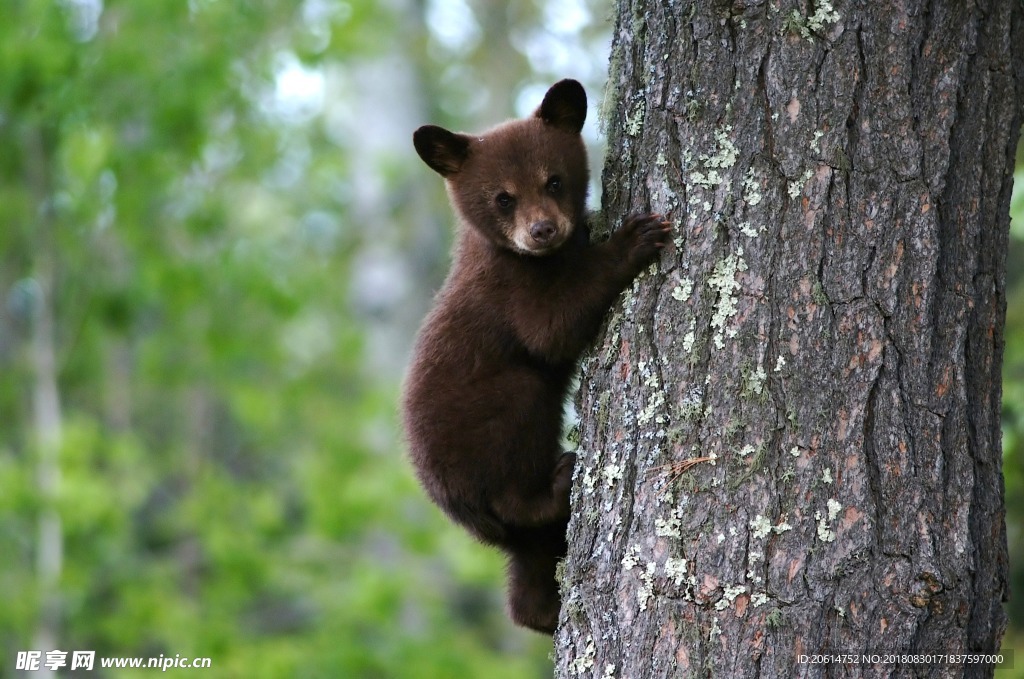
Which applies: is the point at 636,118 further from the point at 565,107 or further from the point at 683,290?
the point at 565,107

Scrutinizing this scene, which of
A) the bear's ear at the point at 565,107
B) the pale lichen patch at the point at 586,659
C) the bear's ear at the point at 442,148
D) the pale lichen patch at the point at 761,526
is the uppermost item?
the bear's ear at the point at 565,107

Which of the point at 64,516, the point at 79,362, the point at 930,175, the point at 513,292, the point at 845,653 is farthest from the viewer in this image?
the point at 79,362

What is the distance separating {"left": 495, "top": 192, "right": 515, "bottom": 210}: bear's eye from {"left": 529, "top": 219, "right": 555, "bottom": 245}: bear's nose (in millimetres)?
483

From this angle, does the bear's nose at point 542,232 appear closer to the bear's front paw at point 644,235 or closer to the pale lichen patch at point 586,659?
the bear's front paw at point 644,235

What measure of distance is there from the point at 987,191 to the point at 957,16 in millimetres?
490

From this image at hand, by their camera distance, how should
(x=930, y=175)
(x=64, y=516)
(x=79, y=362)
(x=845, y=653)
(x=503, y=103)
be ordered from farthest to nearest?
(x=503, y=103)
(x=79, y=362)
(x=64, y=516)
(x=930, y=175)
(x=845, y=653)

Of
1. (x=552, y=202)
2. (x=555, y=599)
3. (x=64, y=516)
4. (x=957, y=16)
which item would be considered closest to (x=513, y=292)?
(x=552, y=202)

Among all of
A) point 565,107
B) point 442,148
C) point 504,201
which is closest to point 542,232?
point 504,201

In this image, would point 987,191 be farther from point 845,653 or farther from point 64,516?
point 64,516

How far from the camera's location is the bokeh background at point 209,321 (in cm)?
840

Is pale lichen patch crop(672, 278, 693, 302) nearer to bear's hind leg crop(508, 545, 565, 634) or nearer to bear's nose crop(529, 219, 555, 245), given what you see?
bear's nose crop(529, 219, 555, 245)

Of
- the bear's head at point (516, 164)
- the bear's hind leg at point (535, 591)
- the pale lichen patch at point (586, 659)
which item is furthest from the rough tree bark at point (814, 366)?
the bear's head at point (516, 164)

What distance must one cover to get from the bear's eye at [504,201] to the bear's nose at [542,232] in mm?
483

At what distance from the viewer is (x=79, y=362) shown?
931 cm
